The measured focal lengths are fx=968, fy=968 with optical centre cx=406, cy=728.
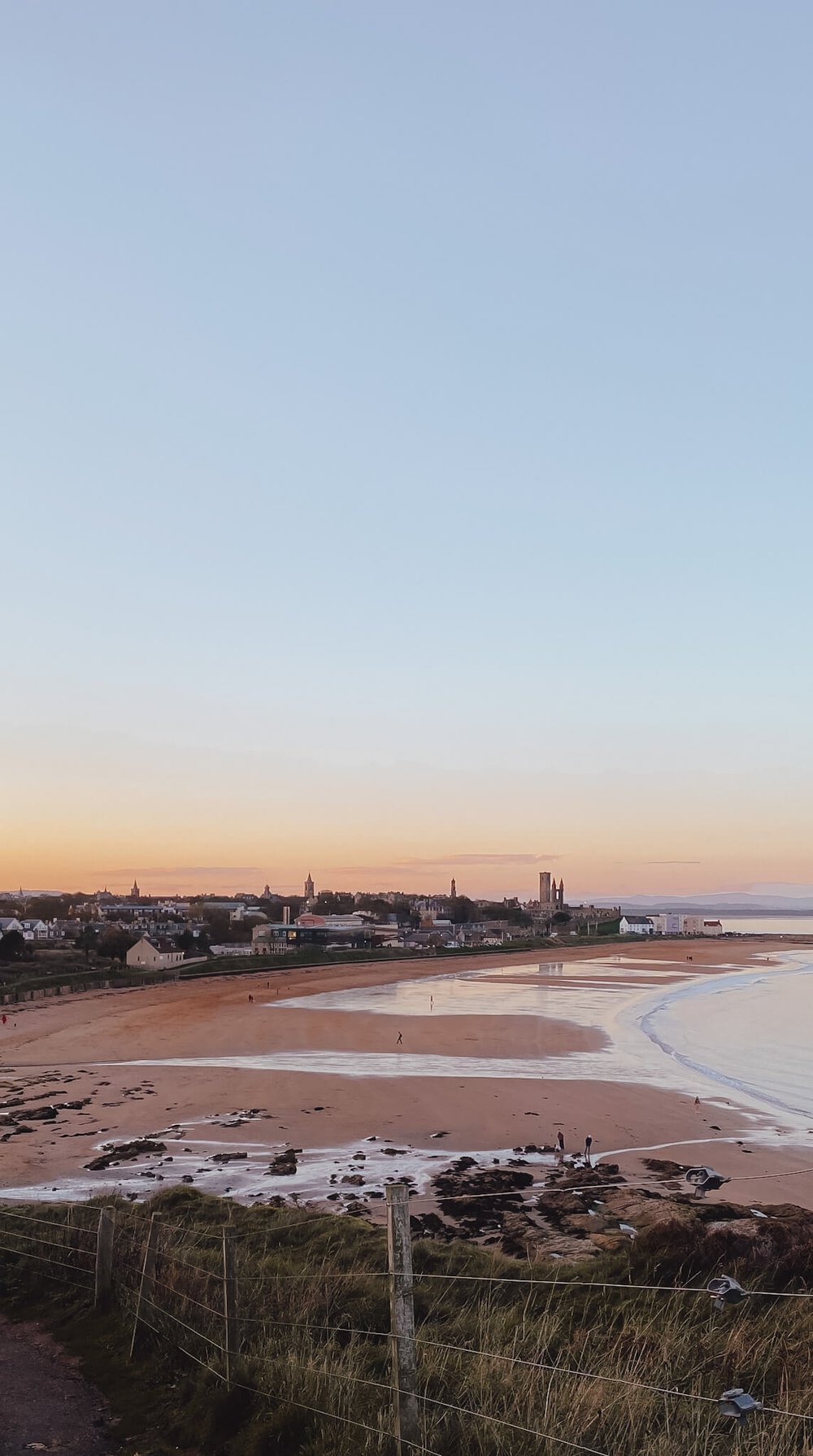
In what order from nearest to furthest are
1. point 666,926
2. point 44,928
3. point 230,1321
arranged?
1. point 230,1321
2. point 44,928
3. point 666,926

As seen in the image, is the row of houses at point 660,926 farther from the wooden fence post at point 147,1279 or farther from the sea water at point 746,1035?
the wooden fence post at point 147,1279

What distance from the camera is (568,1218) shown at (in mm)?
13844

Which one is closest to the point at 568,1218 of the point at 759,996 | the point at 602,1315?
the point at 602,1315

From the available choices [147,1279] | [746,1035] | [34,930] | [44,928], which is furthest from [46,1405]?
[44,928]

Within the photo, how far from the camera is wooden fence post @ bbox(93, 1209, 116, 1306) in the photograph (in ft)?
31.8

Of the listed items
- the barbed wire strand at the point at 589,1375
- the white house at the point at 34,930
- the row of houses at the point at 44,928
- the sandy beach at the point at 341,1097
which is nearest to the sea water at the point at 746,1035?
the sandy beach at the point at 341,1097

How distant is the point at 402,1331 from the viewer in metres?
5.61

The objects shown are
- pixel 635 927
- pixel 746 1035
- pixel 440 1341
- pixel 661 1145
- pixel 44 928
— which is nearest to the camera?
pixel 440 1341

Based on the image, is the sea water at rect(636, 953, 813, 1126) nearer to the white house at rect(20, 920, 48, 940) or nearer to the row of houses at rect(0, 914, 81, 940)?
the row of houses at rect(0, 914, 81, 940)

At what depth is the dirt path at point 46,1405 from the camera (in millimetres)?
6988

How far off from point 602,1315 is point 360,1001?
4624cm

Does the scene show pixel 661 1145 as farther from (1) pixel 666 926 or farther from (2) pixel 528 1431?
(1) pixel 666 926

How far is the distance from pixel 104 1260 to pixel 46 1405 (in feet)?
7.16

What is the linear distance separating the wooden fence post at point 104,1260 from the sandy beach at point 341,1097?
657 cm
